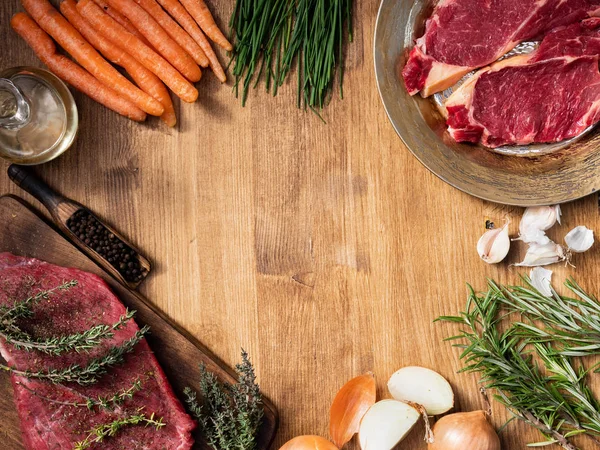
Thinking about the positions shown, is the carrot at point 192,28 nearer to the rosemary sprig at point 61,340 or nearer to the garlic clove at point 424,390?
the rosemary sprig at point 61,340

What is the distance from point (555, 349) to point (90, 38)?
1640 mm

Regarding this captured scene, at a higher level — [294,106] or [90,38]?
[90,38]

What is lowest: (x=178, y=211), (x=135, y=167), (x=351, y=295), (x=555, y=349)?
(x=555, y=349)

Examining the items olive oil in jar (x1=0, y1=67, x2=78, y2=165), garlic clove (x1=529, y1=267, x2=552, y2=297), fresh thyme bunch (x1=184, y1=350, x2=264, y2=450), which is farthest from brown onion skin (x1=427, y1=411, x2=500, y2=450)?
olive oil in jar (x1=0, y1=67, x2=78, y2=165)

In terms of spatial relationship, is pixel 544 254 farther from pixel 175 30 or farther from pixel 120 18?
pixel 120 18

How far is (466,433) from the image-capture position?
73.0 inches

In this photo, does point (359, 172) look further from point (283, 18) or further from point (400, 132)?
point (283, 18)

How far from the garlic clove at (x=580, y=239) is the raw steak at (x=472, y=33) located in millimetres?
548

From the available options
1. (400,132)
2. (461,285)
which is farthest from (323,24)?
(461,285)

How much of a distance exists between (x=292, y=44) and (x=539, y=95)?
2.37 ft

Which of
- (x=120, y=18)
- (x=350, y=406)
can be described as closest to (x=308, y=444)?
(x=350, y=406)

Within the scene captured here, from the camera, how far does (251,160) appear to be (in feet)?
6.53

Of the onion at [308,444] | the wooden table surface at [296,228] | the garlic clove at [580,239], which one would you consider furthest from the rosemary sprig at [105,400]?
the garlic clove at [580,239]

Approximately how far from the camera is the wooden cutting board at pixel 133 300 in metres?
1.94
